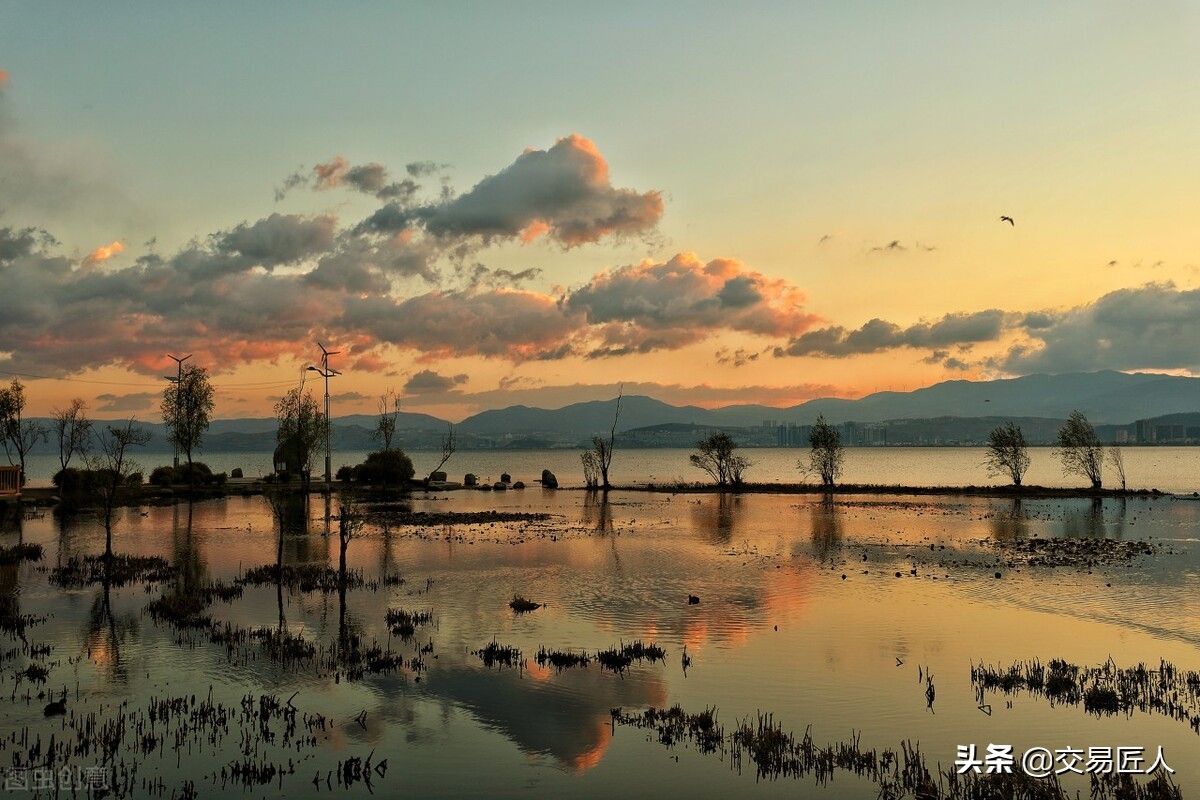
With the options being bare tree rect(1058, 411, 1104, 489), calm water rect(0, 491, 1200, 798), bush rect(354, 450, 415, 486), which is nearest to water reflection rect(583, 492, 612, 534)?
calm water rect(0, 491, 1200, 798)

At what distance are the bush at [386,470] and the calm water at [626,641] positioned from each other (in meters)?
59.8

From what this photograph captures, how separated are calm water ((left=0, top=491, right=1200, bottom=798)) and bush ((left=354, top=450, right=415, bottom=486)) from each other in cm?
5983

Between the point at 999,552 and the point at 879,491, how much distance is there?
61.1m

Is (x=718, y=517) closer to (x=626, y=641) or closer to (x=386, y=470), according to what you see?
(x=626, y=641)

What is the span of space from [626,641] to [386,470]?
95.9 m

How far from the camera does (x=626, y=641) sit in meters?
26.6

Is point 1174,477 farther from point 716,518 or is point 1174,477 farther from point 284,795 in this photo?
point 284,795

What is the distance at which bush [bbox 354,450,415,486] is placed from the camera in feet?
383

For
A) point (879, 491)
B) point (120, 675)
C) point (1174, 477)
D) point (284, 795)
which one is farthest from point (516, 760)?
point (1174, 477)

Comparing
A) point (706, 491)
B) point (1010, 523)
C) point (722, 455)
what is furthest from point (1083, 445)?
point (706, 491)

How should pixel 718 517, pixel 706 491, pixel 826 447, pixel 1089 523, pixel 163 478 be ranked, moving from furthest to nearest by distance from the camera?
pixel 826 447 → pixel 706 491 → pixel 163 478 → pixel 718 517 → pixel 1089 523

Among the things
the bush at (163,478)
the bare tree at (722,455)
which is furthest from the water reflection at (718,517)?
the bush at (163,478)

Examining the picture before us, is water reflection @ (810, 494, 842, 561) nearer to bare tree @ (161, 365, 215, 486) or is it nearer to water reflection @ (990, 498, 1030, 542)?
water reflection @ (990, 498, 1030, 542)

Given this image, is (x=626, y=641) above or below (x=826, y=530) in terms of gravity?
above
